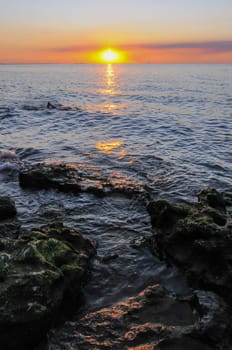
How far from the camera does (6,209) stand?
1036cm

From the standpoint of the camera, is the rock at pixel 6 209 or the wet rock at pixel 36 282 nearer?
the wet rock at pixel 36 282

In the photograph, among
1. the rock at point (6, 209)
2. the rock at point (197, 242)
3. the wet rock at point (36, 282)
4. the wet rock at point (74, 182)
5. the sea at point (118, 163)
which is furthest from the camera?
the wet rock at point (74, 182)

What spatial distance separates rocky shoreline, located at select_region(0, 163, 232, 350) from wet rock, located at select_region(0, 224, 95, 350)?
0.05ft

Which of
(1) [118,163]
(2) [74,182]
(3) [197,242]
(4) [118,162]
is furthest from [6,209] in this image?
(4) [118,162]

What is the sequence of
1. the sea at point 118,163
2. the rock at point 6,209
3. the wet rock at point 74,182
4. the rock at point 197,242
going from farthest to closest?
the wet rock at point 74,182 < the rock at point 6,209 < the sea at point 118,163 < the rock at point 197,242

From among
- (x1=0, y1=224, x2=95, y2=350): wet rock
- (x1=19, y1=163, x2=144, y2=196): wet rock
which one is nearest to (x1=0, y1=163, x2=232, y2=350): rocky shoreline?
(x1=0, y1=224, x2=95, y2=350): wet rock

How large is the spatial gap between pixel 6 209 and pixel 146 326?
19.5 ft

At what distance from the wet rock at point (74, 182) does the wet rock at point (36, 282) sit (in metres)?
4.48

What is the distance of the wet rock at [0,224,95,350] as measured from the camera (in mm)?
5535

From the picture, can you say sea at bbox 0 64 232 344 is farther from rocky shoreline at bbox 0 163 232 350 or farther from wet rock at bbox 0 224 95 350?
wet rock at bbox 0 224 95 350

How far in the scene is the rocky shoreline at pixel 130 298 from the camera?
575 cm

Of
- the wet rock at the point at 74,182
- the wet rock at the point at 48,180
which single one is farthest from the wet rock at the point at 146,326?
the wet rock at the point at 48,180

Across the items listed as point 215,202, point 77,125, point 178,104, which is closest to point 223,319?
point 215,202

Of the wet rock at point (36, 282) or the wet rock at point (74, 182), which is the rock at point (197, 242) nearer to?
the wet rock at point (36, 282)
